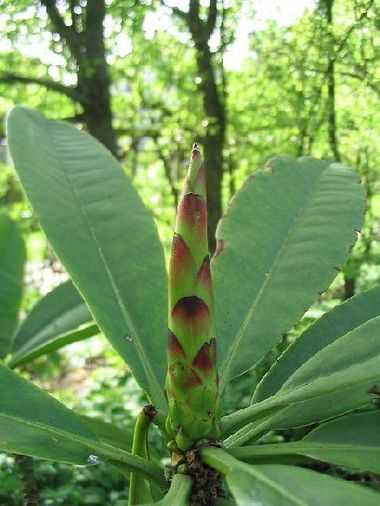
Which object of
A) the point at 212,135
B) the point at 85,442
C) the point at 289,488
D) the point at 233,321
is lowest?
the point at 289,488

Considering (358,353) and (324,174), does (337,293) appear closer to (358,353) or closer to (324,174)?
(324,174)

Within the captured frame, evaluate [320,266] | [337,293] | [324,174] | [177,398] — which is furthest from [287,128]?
[177,398]

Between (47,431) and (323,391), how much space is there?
11.3 inches

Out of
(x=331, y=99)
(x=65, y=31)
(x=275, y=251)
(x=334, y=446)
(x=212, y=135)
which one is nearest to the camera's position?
(x=334, y=446)

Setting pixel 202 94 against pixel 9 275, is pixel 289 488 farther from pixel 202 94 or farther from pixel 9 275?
pixel 202 94

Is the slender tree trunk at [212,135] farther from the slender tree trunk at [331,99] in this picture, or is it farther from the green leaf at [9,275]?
the green leaf at [9,275]

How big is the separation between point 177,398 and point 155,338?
0.75 feet

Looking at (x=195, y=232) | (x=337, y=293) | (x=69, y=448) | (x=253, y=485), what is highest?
(x=337, y=293)

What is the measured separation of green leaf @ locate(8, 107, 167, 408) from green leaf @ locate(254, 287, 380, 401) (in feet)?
0.46

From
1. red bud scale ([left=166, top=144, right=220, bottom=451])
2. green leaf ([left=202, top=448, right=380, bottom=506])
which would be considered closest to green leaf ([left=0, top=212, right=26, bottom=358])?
red bud scale ([left=166, top=144, right=220, bottom=451])

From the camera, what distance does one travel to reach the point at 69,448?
710mm

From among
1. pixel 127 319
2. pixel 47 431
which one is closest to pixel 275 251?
pixel 127 319

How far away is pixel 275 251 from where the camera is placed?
102cm

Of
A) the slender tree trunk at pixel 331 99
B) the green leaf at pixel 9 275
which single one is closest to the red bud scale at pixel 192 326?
the green leaf at pixel 9 275
